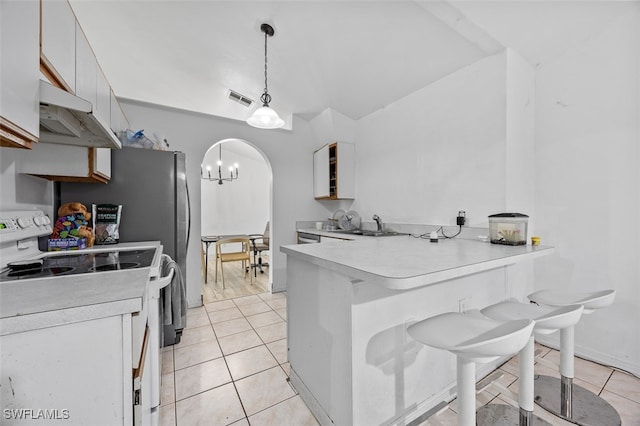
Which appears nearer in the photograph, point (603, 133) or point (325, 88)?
point (603, 133)

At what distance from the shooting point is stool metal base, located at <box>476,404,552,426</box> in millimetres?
1335

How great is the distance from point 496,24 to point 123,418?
2876 mm

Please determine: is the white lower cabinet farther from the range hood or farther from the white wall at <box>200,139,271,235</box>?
the white wall at <box>200,139,271,235</box>

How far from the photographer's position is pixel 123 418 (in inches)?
25.3

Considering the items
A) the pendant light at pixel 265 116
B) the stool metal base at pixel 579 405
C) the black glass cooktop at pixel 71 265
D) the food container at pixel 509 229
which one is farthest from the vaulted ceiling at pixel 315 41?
the stool metal base at pixel 579 405

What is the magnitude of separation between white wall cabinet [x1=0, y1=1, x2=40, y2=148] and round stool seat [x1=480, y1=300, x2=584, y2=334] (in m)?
2.01

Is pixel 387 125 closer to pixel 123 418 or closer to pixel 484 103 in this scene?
pixel 484 103

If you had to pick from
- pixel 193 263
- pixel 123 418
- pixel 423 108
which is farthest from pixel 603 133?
pixel 193 263

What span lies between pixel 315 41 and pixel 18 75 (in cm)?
219

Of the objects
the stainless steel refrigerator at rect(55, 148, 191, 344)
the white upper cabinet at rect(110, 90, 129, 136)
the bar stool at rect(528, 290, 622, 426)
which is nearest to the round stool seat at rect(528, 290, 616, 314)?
the bar stool at rect(528, 290, 622, 426)

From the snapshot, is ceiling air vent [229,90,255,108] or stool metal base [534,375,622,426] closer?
stool metal base [534,375,622,426]

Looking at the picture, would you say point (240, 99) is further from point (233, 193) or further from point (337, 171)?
point (233, 193)

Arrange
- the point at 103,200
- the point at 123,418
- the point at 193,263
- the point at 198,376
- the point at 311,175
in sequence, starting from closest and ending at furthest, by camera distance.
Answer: the point at 123,418 → the point at 198,376 → the point at 103,200 → the point at 193,263 → the point at 311,175

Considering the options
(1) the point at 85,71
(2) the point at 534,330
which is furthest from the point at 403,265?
(1) the point at 85,71
